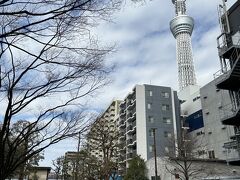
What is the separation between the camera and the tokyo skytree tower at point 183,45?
125 metres

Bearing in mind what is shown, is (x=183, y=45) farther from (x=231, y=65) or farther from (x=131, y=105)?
(x=231, y=65)

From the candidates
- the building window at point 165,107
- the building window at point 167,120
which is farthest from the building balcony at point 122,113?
the building window at point 167,120

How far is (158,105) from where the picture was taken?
55.2m

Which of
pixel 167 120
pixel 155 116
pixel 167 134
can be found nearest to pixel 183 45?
pixel 167 120

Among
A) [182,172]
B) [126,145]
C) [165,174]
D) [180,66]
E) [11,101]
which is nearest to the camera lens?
[11,101]

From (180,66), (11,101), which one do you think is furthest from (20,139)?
(180,66)

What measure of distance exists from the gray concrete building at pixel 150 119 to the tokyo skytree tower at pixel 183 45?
2698 inches

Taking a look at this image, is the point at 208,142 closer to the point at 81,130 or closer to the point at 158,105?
the point at 158,105

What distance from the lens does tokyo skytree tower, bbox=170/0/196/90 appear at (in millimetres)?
124881

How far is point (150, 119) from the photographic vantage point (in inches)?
2106

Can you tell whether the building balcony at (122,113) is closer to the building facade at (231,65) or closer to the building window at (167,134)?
the building window at (167,134)

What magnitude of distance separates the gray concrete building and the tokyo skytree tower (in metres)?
68.5

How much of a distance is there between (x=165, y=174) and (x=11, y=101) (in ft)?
89.2

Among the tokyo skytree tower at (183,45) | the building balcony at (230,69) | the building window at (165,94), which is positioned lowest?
the building balcony at (230,69)
